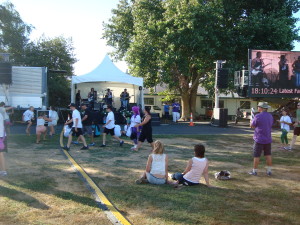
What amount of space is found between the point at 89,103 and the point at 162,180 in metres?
13.5

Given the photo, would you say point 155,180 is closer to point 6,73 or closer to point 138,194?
point 138,194

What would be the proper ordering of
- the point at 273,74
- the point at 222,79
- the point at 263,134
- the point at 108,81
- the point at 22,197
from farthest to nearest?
the point at 108,81
the point at 273,74
the point at 222,79
the point at 263,134
the point at 22,197

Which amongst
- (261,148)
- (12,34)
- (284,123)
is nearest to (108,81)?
(284,123)

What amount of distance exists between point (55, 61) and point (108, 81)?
1353 cm

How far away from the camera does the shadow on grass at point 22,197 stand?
470cm

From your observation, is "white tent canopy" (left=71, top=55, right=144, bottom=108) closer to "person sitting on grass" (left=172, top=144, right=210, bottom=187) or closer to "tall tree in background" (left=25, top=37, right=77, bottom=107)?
"tall tree in background" (left=25, top=37, right=77, bottom=107)

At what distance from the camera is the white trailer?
63.7 ft


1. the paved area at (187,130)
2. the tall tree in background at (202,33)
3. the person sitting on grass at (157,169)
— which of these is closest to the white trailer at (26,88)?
the paved area at (187,130)

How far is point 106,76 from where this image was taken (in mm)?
19969

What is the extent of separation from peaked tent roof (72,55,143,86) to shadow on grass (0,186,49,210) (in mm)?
14448

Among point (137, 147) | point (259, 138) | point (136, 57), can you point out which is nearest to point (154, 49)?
point (136, 57)

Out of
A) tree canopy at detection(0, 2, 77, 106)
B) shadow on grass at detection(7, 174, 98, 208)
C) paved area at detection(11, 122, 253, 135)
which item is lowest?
shadow on grass at detection(7, 174, 98, 208)

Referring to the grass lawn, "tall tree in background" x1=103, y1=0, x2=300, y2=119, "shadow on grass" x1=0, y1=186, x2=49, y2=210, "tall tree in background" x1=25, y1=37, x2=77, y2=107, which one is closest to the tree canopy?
"tall tree in background" x1=25, y1=37, x2=77, y2=107

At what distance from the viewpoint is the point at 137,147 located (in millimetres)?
10219
